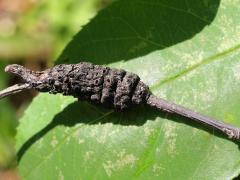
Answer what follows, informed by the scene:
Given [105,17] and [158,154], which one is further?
[105,17]

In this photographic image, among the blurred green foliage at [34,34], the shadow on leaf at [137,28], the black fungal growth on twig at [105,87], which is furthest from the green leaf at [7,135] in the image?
the black fungal growth on twig at [105,87]

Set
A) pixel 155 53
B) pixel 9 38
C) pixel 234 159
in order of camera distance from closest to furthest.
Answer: pixel 234 159, pixel 155 53, pixel 9 38

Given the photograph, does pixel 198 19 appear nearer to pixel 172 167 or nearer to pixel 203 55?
pixel 203 55

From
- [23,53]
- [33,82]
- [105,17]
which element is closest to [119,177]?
[33,82]

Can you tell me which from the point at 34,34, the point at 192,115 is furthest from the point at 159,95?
the point at 34,34

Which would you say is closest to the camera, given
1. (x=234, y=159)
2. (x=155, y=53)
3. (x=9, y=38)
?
(x=234, y=159)

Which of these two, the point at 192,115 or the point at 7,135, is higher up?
the point at 192,115

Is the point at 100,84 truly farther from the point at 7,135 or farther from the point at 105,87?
the point at 7,135

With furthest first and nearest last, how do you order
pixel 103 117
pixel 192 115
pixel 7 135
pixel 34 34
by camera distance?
pixel 34 34 → pixel 7 135 → pixel 103 117 → pixel 192 115
